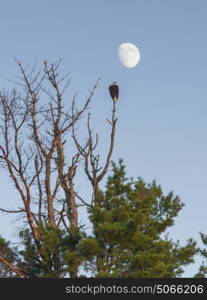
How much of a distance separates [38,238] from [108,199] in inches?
98.1

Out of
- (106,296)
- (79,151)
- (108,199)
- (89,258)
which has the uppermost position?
(79,151)

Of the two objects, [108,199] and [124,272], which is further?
[108,199]

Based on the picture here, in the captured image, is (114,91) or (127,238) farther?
(114,91)

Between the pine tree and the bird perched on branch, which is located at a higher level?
the bird perched on branch

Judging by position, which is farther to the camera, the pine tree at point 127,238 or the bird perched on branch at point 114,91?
the bird perched on branch at point 114,91

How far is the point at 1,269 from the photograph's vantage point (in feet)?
60.8

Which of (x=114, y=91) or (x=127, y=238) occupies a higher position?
(x=114, y=91)

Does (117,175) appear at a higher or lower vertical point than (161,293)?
higher

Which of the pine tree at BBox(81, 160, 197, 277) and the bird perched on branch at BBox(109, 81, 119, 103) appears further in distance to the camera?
the bird perched on branch at BBox(109, 81, 119, 103)

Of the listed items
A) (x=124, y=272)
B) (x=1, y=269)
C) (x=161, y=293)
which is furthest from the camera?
(x=1, y=269)

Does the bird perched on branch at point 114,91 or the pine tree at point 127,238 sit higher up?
the bird perched on branch at point 114,91

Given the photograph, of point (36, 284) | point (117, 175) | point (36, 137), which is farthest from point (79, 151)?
point (36, 284)

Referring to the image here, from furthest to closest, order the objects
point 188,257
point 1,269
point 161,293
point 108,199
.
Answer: point 1,269, point 188,257, point 108,199, point 161,293

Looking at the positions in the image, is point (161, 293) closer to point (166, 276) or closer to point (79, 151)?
point (166, 276)
